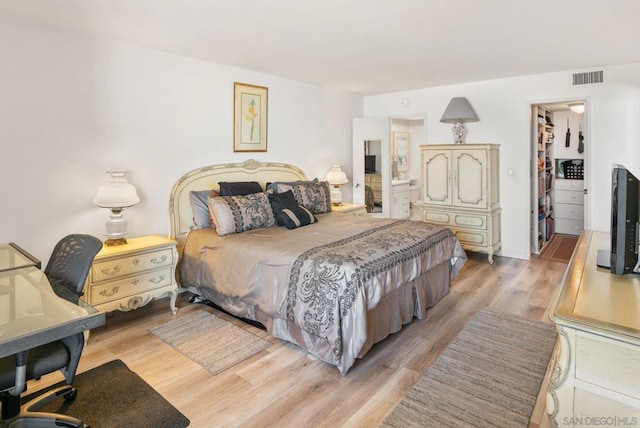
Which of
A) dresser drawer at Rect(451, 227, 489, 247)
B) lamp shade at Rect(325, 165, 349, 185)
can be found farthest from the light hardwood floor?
lamp shade at Rect(325, 165, 349, 185)

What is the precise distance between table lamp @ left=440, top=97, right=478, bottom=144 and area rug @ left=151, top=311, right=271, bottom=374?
402cm

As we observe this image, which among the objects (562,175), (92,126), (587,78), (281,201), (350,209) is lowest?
(350,209)

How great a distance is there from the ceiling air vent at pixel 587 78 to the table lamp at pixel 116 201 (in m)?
5.16

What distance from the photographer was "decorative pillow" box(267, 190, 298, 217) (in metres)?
3.93

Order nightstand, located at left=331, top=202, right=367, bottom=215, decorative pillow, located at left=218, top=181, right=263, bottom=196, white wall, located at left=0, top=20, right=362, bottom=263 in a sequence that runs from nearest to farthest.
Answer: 1. white wall, located at left=0, top=20, right=362, bottom=263
2. decorative pillow, located at left=218, top=181, right=263, bottom=196
3. nightstand, located at left=331, top=202, right=367, bottom=215

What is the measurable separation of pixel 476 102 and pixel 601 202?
80.0 inches

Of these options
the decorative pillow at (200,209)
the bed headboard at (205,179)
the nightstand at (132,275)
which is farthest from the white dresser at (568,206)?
the nightstand at (132,275)

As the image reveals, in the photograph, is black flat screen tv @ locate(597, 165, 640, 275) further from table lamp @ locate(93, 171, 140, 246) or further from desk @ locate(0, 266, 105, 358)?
table lamp @ locate(93, 171, 140, 246)

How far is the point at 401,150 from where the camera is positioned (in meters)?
8.06

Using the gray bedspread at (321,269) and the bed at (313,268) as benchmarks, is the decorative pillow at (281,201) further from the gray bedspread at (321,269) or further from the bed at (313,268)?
the gray bedspread at (321,269)

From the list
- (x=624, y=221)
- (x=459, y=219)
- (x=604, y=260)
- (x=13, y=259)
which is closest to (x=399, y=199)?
(x=459, y=219)

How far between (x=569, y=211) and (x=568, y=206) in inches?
3.5

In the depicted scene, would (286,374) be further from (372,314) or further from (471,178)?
(471,178)

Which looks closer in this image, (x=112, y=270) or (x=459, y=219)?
(x=112, y=270)
